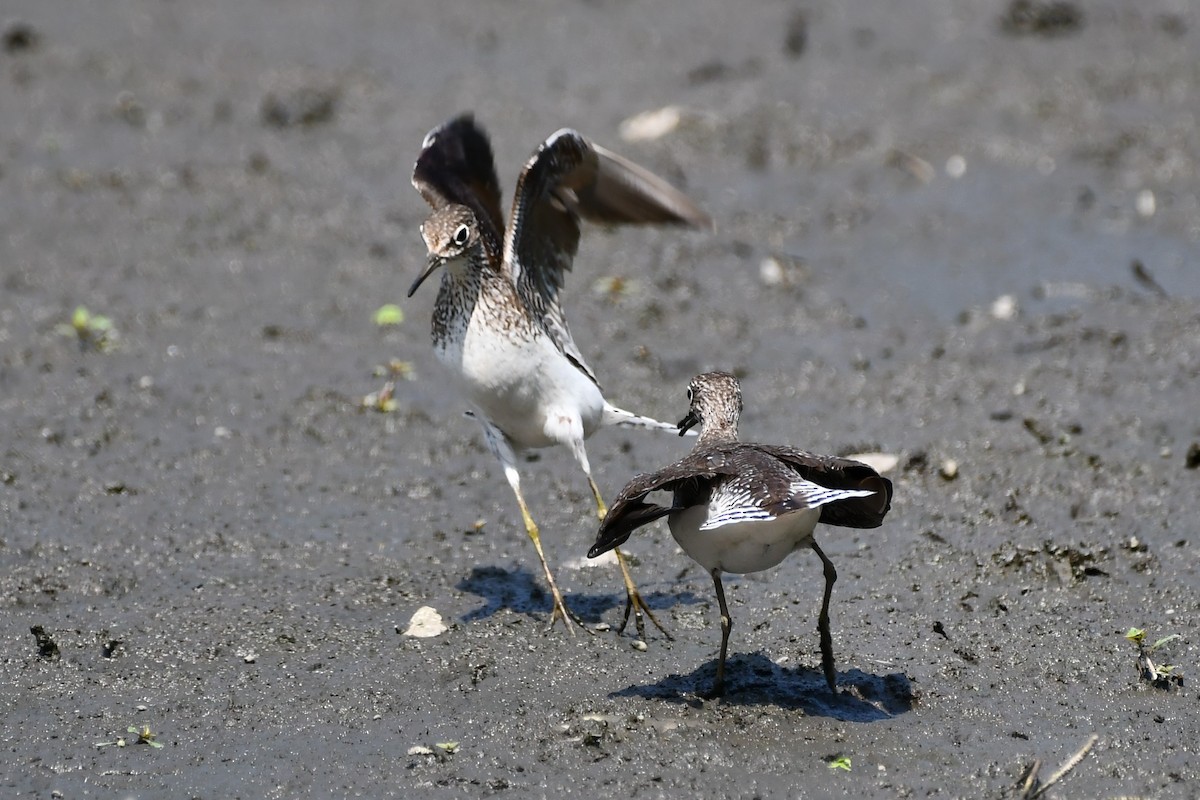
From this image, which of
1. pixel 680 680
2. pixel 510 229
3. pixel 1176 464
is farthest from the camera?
pixel 1176 464

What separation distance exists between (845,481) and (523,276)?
7.17 feet

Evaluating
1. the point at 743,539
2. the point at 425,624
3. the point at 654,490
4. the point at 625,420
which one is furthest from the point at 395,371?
the point at 743,539

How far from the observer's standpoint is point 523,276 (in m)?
6.86

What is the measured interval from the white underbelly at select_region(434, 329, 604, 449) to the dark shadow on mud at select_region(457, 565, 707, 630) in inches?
25.6

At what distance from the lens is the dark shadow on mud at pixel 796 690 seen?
5.43 metres

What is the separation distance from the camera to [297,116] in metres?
12.2

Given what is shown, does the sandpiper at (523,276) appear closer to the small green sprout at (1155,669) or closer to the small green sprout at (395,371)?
the small green sprout at (395,371)

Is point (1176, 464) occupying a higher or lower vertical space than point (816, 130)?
lower

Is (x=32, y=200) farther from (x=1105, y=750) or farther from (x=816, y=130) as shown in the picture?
(x=1105, y=750)

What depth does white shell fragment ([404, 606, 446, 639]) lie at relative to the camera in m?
6.17

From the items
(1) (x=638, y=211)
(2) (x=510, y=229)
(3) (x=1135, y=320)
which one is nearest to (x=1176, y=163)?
(3) (x=1135, y=320)

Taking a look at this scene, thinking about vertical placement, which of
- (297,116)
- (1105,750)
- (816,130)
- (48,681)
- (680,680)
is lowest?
(1105,750)

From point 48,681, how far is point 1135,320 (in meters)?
6.48

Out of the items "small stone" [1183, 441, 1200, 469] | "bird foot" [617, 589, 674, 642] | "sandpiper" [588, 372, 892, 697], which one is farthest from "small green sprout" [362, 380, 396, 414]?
"small stone" [1183, 441, 1200, 469]
